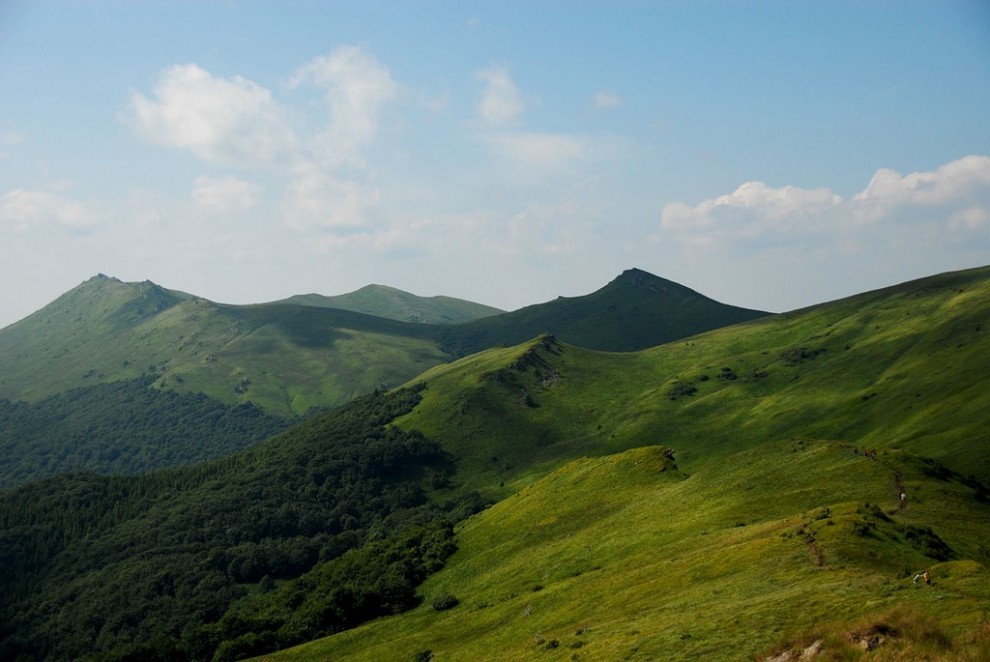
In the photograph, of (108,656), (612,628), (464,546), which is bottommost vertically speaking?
(108,656)

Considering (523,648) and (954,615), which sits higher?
(954,615)

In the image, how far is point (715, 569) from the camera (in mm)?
68875

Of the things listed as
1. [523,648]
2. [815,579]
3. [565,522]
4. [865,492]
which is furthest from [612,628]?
[565,522]

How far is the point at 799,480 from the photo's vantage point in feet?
332

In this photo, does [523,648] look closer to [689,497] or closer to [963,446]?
[689,497]

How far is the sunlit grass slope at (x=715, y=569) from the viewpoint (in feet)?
154

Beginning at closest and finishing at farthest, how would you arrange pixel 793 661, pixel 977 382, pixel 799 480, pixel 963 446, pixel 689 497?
pixel 793 661, pixel 799 480, pixel 689 497, pixel 963 446, pixel 977 382

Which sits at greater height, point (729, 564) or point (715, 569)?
point (729, 564)

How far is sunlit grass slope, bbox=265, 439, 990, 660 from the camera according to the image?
154 feet

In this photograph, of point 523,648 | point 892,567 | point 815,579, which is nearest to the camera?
point 815,579

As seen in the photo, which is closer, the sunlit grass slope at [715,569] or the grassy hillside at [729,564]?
the grassy hillside at [729,564]

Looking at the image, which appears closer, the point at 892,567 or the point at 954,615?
the point at 954,615

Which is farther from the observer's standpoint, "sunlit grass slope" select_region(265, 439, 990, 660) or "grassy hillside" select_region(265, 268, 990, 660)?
"sunlit grass slope" select_region(265, 439, 990, 660)

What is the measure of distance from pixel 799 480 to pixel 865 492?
11.9 meters
